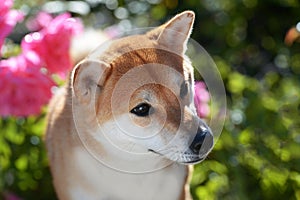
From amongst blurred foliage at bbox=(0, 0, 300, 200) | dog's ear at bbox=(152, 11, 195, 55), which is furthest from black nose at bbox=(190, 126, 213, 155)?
blurred foliage at bbox=(0, 0, 300, 200)

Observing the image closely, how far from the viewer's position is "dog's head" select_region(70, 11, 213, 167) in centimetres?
129

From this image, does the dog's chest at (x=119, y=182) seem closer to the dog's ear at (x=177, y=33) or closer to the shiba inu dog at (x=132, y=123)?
the shiba inu dog at (x=132, y=123)

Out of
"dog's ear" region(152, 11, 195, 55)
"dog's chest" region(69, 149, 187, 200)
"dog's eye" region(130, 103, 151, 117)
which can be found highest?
"dog's ear" region(152, 11, 195, 55)

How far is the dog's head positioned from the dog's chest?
0.08 meters

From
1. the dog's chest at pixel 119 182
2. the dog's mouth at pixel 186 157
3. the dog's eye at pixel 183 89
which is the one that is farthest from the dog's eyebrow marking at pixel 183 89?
the dog's chest at pixel 119 182

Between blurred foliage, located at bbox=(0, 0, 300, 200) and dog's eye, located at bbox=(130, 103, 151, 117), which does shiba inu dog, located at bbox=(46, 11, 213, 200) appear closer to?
dog's eye, located at bbox=(130, 103, 151, 117)

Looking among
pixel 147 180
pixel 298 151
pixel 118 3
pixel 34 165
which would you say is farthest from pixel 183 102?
pixel 118 3

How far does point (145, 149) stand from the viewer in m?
1.35

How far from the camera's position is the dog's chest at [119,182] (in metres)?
1.48

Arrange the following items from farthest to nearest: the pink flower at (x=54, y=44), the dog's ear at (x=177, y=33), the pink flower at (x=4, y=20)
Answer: the pink flower at (x=54, y=44), the pink flower at (x=4, y=20), the dog's ear at (x=177, y=33)

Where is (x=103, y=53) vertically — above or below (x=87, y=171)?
above

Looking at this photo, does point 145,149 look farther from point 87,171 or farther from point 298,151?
point 298,151

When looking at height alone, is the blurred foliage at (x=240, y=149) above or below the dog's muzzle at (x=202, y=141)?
below

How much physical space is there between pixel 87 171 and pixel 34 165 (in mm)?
381
